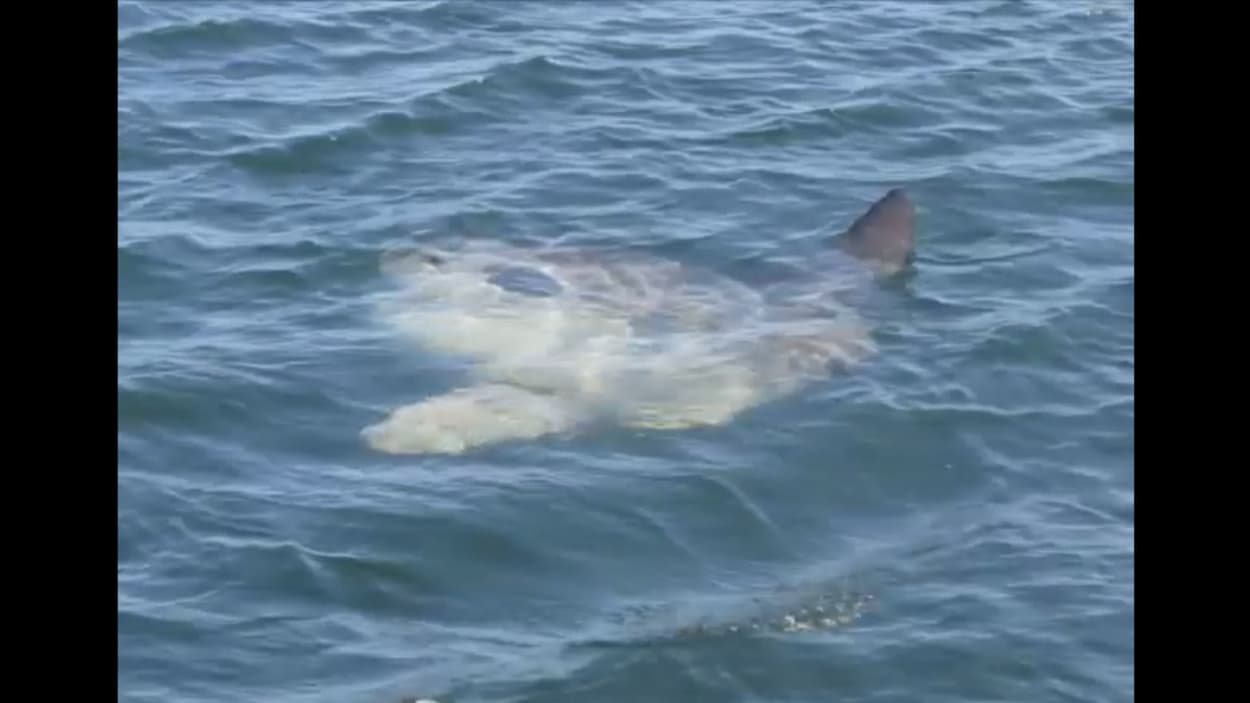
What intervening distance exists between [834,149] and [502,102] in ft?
8.34

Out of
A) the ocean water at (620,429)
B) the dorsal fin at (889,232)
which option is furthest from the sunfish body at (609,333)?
the ocean water at (620,429)

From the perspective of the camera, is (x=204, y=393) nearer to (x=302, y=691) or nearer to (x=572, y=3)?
(x=302, y=691)

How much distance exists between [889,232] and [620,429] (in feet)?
9.09

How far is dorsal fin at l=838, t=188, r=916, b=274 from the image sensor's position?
10.5 m

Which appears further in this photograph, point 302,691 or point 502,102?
point 502,102

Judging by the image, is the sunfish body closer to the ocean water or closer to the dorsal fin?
the dorsal fin

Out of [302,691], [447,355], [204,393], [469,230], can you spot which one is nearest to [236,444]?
[204,393]

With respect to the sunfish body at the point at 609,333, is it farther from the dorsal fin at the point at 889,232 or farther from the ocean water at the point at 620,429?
the ocean water at the point at 620,429

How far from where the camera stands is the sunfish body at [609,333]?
338 inches

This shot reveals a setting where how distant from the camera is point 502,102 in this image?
13578 millimetres

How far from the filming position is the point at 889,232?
1055 centimetres

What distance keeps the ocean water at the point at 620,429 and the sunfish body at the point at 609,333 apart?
0.18 meters
